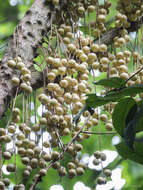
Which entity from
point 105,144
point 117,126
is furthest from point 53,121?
point 105,144

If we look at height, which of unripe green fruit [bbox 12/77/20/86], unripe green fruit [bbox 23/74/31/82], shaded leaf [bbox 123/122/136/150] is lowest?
shaded leaf [bbox 123/122/136/150]

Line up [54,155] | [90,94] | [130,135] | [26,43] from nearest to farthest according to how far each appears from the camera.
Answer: [130,135], [90,94], [54,155], [26,43]

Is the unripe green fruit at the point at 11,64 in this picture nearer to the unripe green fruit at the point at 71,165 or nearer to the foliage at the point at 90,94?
the foliage at the point at 90,94

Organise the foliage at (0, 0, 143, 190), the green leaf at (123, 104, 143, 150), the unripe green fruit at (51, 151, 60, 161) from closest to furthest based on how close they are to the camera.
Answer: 1. the green leaf at (123, 104, 143, 150)
2. the foliage at (0, 0, 143, 190)
3. the unripe green fruit at (51, 151, 60, 161)

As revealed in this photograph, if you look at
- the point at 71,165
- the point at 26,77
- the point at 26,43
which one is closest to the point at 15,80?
the point at 26,77

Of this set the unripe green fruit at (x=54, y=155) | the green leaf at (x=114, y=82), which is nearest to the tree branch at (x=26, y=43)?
the unripe green fruit at (x=54, y=155)

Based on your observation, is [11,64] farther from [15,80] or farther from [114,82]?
[114,82]

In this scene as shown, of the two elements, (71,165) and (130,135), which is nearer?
(130,135)

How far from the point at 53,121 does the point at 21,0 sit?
1858 millimetres

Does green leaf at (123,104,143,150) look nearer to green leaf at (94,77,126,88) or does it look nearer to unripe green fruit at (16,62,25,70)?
green leaf at (94,77,126,88)

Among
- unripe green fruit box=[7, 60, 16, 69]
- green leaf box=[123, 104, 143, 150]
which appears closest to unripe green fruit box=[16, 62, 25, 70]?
unripe green fruit box=[7, 60, 16, 69]

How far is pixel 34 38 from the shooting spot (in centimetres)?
114

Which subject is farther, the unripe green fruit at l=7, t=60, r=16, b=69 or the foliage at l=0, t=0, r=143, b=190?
the unripe green fruit at l=7, t=60, r=16, b=69

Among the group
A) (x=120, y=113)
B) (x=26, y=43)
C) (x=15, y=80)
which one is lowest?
(x=120, y=113)
